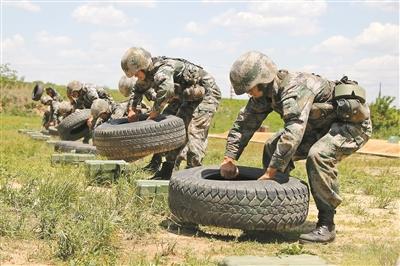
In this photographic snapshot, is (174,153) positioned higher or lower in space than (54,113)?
higher

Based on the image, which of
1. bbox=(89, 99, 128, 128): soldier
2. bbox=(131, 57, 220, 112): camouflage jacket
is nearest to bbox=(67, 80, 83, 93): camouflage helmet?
bbox=(89, 99, 128, 128): soldier

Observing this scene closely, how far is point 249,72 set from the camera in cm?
500

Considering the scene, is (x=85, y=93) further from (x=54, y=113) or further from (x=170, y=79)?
(x=54, y=113)

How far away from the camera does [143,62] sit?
7281mm

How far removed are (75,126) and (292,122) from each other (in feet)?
28.9

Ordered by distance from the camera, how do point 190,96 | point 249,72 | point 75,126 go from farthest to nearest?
1. point 75,126
2. point 190,96
3. point 249,72

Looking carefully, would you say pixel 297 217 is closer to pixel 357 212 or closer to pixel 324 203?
pixel 324 203


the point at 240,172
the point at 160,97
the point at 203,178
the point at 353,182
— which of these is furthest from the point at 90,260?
the point at 353,182

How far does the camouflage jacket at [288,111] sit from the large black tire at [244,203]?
0.91 feet

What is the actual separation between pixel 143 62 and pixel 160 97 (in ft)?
1.72

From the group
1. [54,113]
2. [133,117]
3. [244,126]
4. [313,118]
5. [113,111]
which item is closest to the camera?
[313,118]

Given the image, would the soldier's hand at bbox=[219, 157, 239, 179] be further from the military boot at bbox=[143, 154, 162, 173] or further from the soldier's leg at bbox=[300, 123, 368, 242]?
the military boot at bbox=[143, 154, 162, 173]

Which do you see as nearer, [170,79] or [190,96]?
[170,79]

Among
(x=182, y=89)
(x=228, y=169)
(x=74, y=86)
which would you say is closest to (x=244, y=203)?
(x=228, y=169)
